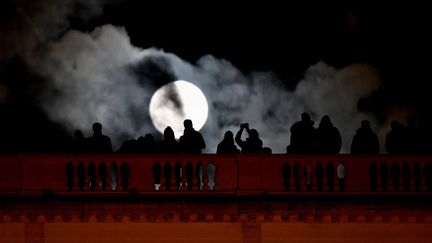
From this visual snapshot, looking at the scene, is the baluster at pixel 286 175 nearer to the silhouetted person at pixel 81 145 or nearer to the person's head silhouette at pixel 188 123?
the person's head silhouette at pixel 188 123

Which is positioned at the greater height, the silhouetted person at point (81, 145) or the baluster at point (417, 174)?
the silhouetted person at point (81, 145)

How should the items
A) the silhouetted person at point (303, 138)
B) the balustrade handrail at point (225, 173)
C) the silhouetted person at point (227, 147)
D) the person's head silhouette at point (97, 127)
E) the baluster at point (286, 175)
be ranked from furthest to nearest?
1. the silhouetted person at point (227, 147)
2. the baluster at point (286, 175)
3. the silhouetted person at point (303, 138)
4. the balustrade handrail at point (225, 173)
5. the person's head silhouette at point (97, 127)

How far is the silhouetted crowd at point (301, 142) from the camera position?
3216 cm

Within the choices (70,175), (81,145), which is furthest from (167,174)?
(70,175)

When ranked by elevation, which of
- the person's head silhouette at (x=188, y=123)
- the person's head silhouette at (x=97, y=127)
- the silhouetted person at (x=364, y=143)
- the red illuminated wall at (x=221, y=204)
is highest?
the person's head silhouette at (x=188, y=123)

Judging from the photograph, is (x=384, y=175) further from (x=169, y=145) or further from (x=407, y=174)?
(x=169, y=145)

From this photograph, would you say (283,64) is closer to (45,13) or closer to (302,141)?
(45,13)

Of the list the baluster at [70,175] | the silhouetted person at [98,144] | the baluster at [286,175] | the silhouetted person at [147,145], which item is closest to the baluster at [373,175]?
the baluster at [286,175]

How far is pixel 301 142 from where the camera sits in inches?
1268

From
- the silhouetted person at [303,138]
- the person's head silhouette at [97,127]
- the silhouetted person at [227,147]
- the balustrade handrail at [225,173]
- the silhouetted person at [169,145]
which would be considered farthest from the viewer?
the silhouetted person at [227,147]

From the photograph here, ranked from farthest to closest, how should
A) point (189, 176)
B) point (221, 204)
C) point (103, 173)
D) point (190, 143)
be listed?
point (190, 143) → point (189, 176) → point (103, 173) → point (221, 204)

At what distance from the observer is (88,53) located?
4322cm

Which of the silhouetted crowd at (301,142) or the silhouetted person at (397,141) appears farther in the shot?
the silhouetted person at (397,141)

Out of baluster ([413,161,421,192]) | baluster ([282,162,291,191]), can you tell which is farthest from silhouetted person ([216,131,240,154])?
baluster ([413,161,421,192])
